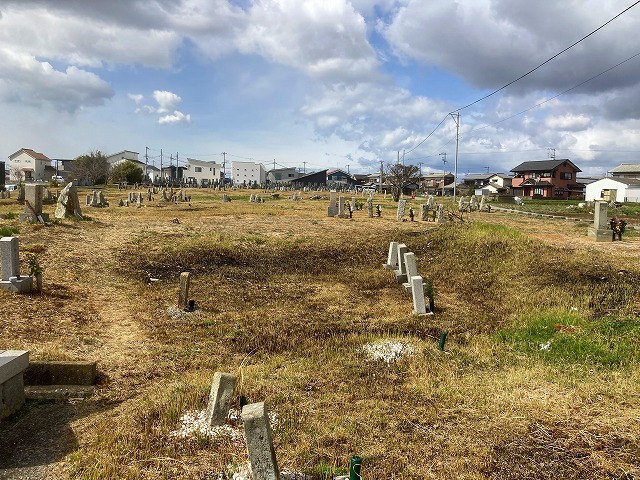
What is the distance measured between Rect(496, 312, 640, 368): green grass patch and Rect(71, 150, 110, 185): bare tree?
74350mm

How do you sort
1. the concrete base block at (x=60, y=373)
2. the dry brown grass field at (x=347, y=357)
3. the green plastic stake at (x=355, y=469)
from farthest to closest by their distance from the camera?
the concrete base block at (x=60, y=373)
the dry brown grass field at (x=347, y=357)
the green plastic stake at (x=355, y=469)

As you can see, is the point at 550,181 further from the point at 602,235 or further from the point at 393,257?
the point at 393,257

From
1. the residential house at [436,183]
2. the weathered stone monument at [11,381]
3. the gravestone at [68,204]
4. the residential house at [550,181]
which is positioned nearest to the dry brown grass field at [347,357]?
the weathered stone monument at [11,381]

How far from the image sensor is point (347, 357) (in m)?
7.37

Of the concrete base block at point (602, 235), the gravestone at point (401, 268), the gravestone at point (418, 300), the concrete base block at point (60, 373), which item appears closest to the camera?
the concrete base block at point (60, 373)

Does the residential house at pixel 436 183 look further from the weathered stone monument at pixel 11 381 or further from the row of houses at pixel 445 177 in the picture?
the weathered stone monument at pixel 11 381

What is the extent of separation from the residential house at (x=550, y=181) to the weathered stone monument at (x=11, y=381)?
249 ft

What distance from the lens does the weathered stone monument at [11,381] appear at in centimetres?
514

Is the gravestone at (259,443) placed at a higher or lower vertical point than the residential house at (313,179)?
lower

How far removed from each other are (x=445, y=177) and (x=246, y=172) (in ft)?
162

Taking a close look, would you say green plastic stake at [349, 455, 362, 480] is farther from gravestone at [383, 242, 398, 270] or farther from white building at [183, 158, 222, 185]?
white building at [183, 158, 222, 185]

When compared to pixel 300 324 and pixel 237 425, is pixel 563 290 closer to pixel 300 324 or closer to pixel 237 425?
pixel 300 324

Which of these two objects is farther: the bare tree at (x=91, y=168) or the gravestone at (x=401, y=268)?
the bare tree at (x=91, y=168)

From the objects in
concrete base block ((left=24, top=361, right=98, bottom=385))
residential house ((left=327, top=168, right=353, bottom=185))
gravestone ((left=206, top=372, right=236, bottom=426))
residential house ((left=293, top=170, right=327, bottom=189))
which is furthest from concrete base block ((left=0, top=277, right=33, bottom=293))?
residential house ((left=327, top=168, right=353, bottom=185))
